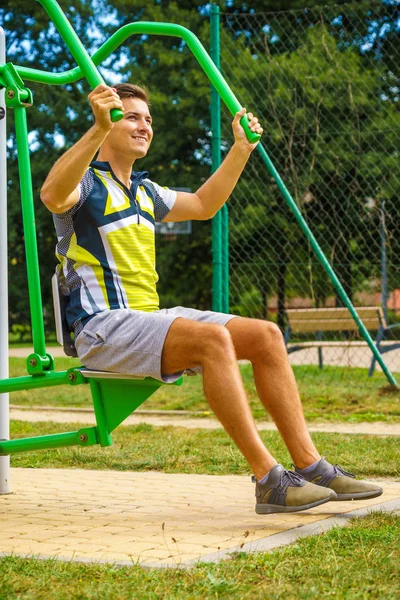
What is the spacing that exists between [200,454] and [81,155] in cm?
224

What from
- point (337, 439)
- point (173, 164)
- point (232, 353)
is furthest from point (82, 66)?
point (173, 164)

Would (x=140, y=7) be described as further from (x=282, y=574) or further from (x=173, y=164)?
(x=282, y=574)

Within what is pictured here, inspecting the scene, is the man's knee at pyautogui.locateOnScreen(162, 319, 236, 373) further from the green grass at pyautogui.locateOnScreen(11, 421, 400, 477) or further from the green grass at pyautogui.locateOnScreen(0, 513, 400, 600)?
the green grass at pyautogui.locateOnScreen(11, 421, 400, 477)

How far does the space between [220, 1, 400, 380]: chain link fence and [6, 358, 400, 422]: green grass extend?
234mm

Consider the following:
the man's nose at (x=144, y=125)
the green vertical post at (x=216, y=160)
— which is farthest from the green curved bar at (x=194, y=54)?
the green vertical post at (x=216, y=160)

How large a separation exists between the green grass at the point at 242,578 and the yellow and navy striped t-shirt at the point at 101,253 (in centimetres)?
110

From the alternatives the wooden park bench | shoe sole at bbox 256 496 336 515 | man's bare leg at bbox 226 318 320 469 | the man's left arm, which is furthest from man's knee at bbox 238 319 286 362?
the wooden park bench

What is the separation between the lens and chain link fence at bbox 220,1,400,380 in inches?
357

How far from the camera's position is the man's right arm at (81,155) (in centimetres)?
333

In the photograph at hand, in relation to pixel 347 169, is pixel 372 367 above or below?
below

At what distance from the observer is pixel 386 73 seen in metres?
10.9

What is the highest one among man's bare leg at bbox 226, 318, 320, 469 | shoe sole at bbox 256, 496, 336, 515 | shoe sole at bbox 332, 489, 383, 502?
man's bare leg at bbox 226, 318, 320, 469

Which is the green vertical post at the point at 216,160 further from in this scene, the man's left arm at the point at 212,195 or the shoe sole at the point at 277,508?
the shoe sole at the point at 277,508

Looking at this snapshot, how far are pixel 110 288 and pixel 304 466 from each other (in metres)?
0.92
